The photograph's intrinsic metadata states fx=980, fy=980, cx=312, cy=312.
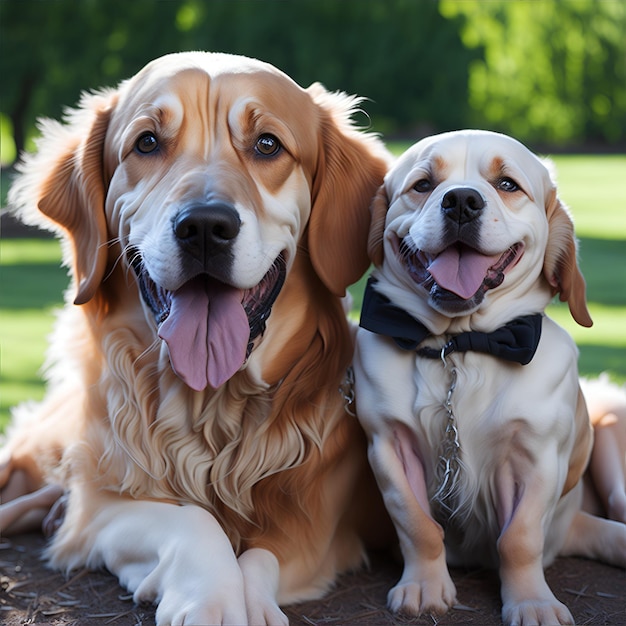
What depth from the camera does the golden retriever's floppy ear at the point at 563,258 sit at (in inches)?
124

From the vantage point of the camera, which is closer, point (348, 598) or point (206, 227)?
point (206, 227)

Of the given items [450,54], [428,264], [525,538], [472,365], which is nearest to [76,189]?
[428,264]

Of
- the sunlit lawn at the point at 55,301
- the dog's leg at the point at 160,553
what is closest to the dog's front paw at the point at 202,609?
the dog's leg at the point at 160,553

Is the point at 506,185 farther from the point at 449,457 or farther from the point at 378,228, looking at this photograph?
the point at 449,457

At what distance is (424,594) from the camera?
298cm

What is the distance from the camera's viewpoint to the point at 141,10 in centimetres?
2578

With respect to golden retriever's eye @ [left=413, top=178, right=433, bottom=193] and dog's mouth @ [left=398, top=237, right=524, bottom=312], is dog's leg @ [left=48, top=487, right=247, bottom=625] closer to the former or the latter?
dog's mouth @ [left=398, top=237, right=524, bottom=312]

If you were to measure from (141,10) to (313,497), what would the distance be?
24.4 metres

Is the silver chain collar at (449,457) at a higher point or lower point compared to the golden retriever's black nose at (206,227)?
lower

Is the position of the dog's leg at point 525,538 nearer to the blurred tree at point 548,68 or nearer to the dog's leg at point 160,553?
the dog's leg at point 160,553

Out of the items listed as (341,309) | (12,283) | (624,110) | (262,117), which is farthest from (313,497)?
(624,110)

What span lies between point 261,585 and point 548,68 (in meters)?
45.5

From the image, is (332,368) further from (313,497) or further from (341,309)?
(313,497)

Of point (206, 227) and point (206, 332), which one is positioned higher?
point (206, 227)
